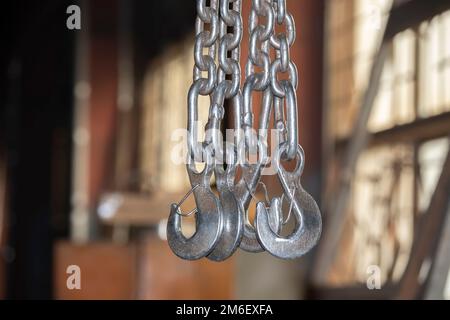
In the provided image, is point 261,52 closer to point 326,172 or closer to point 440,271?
point 440,271

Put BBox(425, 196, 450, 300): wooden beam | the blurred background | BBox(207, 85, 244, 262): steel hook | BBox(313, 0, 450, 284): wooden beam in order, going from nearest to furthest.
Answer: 1. BBox(207, 85, 244, 262): steel hook
2. BBox(425, 196, 450, 300): wooden beam
3. the blurred background
4. BBox(313, 0, 450, 284): wooden beam

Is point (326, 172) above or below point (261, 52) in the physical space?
below

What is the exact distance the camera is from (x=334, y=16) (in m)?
4.80

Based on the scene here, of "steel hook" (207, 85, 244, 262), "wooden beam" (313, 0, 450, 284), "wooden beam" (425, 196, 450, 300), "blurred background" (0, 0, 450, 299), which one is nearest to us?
"steel hook" (207, 85, 244, 262)

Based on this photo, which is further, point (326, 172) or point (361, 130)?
point (326, 172)

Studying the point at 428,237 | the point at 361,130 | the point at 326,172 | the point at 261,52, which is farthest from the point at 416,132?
the point at 261,52

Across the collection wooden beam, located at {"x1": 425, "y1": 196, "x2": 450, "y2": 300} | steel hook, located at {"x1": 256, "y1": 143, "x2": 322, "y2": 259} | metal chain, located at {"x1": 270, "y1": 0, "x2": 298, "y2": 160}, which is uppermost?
metal chain, located at {"x1": 270, "y1": 0, "x2": 298, "y2": 160}

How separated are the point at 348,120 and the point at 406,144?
70 centimetres

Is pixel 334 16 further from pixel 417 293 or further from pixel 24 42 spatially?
pixel 417 293

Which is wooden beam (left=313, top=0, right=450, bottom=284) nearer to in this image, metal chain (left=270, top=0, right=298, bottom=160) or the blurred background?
the blurred background

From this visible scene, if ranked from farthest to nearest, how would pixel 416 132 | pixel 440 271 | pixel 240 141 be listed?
1. pixel 416 132
2. pixel 440 271
3. pixel 240 141

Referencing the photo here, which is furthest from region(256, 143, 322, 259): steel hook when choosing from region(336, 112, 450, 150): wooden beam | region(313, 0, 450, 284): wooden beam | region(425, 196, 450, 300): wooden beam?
region(336, 112, 450, 150): wooden beam

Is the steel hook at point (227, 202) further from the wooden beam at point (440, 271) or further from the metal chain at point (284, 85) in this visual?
the wooden beam at point (440, 271)
